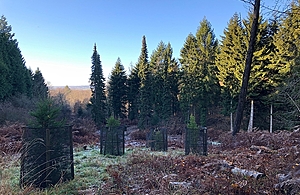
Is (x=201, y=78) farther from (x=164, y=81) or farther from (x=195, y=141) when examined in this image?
(x=195, y=141)

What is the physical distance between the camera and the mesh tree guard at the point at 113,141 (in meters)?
8.30

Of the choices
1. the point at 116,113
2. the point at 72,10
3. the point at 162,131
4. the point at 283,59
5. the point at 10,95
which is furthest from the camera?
the point at 116,113

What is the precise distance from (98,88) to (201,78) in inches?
518

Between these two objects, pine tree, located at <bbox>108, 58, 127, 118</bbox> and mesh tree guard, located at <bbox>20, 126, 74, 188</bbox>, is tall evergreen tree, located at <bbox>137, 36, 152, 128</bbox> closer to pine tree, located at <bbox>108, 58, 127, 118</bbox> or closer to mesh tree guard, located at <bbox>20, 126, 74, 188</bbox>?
pine tree, located at <bbox>108, 58, 127, 118</bbox>

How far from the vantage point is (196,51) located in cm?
2009

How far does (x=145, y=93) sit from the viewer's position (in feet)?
77.8

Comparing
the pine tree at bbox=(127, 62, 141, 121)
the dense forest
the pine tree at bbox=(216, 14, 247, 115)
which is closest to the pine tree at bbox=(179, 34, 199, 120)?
the dense forest

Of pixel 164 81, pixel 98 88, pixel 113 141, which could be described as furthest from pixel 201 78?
pixel 113 141

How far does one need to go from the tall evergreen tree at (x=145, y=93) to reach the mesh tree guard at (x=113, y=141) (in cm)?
1394

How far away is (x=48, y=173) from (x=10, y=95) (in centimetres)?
1920

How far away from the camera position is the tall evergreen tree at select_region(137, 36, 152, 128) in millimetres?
23152

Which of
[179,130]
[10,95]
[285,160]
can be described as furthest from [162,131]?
[10,95]

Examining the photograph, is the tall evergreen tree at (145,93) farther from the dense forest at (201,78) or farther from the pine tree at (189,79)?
the pine tree at (189,79)

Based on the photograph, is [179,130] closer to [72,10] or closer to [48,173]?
[72,10]
